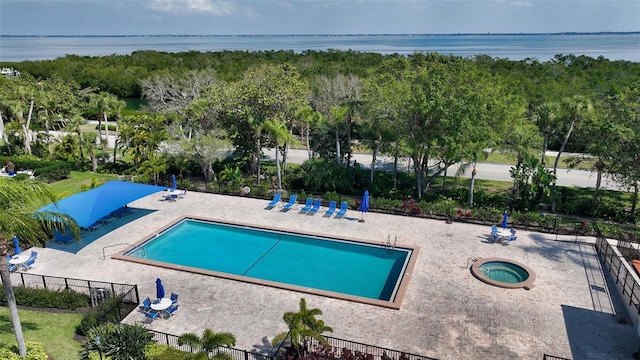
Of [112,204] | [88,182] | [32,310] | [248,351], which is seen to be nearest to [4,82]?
[88,182]

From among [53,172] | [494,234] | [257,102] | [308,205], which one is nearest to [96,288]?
[308,205]

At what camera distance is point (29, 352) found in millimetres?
14414

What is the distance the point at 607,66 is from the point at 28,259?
94.2m

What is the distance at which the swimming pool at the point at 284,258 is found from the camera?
19.9 m

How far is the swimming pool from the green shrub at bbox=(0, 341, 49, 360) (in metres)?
6.60

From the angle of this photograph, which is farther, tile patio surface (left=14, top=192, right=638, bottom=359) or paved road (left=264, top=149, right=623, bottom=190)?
paved road (left=264, top=149, right=623, bottom=190)

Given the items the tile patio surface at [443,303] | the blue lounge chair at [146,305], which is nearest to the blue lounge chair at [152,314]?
the blue lounge chair at [146,305]

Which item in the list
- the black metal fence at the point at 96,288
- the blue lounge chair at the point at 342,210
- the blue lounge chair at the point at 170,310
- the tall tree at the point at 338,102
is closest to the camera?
the blue lounge chair at the point at 170,310

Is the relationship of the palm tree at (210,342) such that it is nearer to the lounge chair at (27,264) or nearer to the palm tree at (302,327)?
the palm tree at (302,327)

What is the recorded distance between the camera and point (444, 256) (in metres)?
21.7

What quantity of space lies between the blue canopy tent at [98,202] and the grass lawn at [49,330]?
5385 millimetres

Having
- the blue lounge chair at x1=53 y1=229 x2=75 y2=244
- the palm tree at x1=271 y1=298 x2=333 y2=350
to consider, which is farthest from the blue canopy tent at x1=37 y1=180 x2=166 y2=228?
the palm tree at x1=271 y1=298 x2=333 y2=350

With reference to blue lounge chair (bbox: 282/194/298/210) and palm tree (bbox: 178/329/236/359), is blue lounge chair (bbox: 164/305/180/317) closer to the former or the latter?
palm tree (bbox: 178/329/236/359)

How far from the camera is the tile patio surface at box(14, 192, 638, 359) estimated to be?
1538cm
